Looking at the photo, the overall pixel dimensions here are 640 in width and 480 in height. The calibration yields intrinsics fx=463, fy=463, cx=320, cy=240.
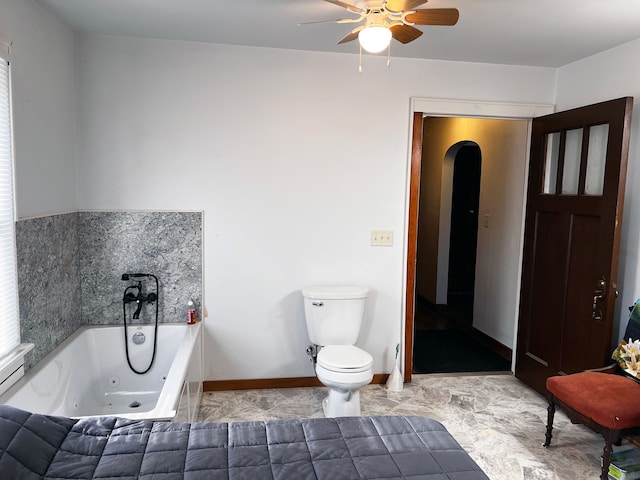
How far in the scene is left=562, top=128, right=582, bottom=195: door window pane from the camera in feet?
10.2

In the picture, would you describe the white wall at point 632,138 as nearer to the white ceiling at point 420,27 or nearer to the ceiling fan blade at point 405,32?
the white ceiling at point 420,27

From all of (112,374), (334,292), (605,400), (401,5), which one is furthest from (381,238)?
(112,374)

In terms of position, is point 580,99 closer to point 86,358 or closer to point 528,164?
point 528,164

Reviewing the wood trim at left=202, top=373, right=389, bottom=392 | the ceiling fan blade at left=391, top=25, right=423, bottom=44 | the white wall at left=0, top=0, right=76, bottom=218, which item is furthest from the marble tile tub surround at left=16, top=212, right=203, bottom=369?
the ceiling fan blade at left=391, top=25, right=423, bottom=44

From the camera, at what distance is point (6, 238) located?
2.18 m

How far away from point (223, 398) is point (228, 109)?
2026 millimetres

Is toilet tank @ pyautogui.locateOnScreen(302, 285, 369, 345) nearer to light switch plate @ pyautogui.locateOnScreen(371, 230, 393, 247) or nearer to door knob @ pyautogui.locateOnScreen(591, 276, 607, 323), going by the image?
light switch plate @ pyautogui.locateOnScreen(371, 230, 393, 247)

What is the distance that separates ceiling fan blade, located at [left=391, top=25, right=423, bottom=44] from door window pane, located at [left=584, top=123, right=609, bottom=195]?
1.50 m

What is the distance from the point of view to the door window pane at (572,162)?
3.12 meters

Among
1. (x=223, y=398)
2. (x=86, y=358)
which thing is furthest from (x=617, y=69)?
(x=86, y=358)

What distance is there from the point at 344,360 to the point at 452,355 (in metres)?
1.72

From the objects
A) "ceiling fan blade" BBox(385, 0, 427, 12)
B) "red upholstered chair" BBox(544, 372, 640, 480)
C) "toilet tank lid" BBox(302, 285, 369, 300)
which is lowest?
"red upholstered chair" BBox(544, 372, 640, 480)

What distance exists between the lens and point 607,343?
108 inches

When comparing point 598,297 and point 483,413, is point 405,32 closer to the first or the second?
point 598,297
